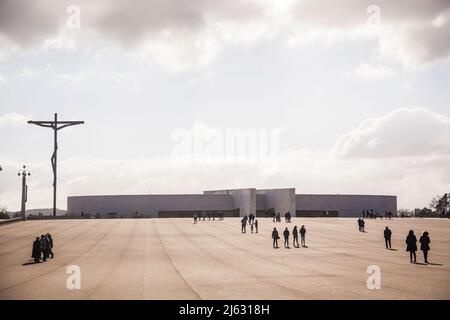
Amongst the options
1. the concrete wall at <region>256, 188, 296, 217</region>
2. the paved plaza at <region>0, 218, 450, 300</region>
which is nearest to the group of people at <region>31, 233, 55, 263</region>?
the paved plaza at <region>0, 218, 450, 300</region>

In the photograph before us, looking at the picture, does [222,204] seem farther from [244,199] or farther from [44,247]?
[44,247]

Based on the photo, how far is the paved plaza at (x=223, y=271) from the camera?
1612 centimetres

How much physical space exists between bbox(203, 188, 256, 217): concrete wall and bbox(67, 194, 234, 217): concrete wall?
11.0ft

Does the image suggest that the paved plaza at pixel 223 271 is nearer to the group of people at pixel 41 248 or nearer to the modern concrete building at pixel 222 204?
the group of people at pixel 41 248

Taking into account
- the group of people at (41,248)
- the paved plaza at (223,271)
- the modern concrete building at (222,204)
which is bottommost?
the paved plaza at (223,271)

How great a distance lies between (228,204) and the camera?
113438 millimetres

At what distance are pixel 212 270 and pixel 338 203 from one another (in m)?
89.1

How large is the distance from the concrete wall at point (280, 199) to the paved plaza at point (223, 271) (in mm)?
58432

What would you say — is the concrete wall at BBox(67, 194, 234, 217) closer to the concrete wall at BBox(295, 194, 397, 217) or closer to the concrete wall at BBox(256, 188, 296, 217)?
the concrete wall at BBox(256, 188, 296, 217)

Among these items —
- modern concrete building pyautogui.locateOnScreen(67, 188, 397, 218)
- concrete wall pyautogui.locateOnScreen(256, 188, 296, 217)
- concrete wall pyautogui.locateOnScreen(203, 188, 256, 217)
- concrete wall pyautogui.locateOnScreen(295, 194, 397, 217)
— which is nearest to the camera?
concrete wall pyautogui.locateOnScreen(256, 188, 296, 217)

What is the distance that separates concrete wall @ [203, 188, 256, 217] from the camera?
10056 centimetres

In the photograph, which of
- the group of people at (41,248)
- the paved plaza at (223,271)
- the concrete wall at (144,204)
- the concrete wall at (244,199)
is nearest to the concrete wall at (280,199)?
the concrete wall at (244,199)
